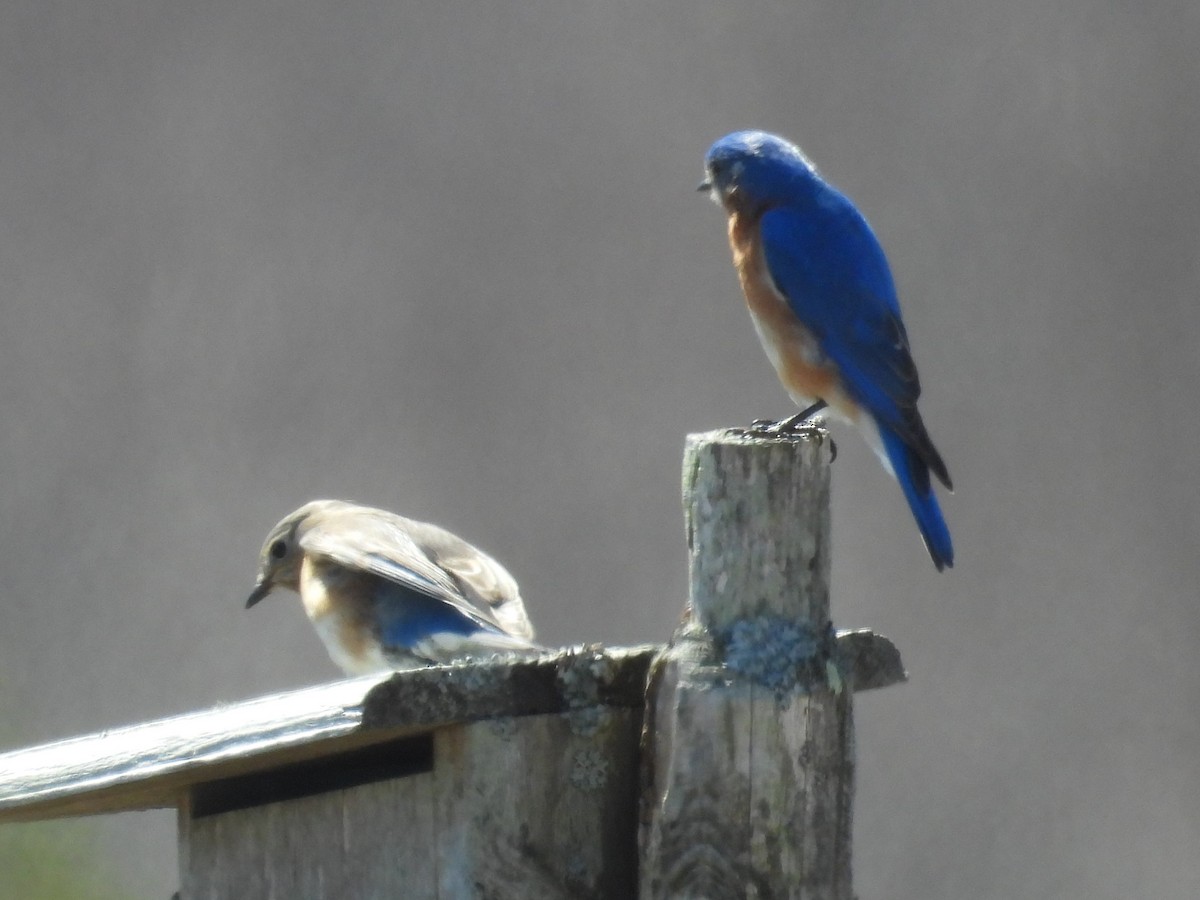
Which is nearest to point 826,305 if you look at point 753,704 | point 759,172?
point 759,172

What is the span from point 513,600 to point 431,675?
2.58 m

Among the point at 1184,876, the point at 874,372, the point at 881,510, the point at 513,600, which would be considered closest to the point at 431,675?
the point at 874,372

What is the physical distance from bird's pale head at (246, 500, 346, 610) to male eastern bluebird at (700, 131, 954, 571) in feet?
5.21

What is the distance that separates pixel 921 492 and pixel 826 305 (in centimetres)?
43

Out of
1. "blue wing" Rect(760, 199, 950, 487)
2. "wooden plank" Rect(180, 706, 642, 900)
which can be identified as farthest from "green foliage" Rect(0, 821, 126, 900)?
"wooden plank" Rect(180, 706, 642, 900)

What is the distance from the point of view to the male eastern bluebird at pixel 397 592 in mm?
4723

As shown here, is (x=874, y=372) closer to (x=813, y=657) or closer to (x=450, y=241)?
(x=813, y=657)

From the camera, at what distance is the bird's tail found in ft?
11.5

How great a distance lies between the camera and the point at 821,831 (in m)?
2.33

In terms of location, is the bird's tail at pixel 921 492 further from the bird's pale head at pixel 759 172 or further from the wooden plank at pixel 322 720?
the wooden plank at pixel 322 720

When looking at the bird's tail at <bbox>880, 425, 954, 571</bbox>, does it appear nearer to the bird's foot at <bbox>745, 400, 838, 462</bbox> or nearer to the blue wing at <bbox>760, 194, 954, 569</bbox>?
the blue wing at <bbox>760, 194, 954, 569</bbox>

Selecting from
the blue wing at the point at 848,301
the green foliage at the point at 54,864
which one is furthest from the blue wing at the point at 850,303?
the green foliage at the point at 54,864

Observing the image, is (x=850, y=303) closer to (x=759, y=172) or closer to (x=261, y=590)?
(x=759, y=172)

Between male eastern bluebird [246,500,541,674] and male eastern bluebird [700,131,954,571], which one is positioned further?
male eastern bluebird [246,500,541,674]
